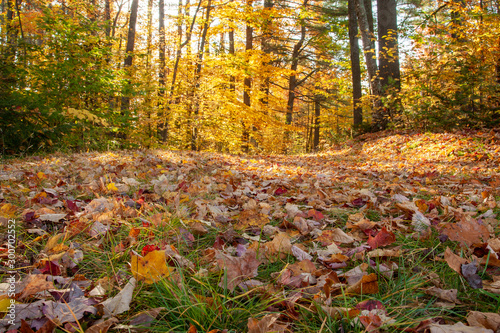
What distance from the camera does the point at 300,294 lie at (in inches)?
41.4

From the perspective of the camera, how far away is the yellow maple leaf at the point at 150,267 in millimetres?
1092

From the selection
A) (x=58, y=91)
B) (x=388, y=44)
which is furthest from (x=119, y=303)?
(x=388, y=44)

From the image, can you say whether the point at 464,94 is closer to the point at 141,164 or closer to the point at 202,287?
the point at 141,164

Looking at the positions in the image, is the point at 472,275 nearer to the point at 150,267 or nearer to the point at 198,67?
the point at 150,267

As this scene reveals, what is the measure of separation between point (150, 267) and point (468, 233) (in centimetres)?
150

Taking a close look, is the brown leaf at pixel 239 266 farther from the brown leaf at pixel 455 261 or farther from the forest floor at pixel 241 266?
the brown leaf at pixel 455 261

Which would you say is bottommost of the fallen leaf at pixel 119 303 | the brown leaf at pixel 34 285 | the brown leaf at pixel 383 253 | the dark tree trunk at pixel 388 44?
the fallen leaf at pixel 119 303

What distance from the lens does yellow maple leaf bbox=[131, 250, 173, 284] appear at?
1.09 meters

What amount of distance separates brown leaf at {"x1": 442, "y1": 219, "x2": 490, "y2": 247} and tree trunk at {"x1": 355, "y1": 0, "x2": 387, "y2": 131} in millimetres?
8797

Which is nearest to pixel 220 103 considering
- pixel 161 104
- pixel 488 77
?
pixel 161 104

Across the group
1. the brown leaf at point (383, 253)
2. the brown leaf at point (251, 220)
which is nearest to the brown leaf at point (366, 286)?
the brown leaf at point (383, 253)

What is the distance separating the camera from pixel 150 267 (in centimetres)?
110

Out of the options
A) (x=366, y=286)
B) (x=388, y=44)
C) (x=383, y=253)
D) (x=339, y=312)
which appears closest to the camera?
(x=339, y=312)

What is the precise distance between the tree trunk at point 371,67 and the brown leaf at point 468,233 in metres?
8.80
